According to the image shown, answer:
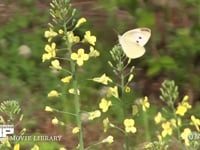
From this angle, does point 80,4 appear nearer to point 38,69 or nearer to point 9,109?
point 38,69

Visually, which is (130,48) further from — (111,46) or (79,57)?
(111,46)

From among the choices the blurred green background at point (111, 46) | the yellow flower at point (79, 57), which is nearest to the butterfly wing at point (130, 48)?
the yellow flower at point (79, 57)

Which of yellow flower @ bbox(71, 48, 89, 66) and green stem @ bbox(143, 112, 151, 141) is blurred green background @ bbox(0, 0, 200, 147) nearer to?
green stem @ bbox(143, 112, 151, 141)

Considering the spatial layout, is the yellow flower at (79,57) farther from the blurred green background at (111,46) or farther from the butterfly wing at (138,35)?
the blurred green background at (111,46)

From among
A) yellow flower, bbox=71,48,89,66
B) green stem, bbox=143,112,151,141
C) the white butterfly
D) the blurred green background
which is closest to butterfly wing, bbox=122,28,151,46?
the white butterfly

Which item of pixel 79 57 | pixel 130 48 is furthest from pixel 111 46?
pixel 79 57

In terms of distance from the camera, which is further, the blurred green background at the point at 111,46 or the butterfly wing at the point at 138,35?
the blurred green background at the point at 111,46
